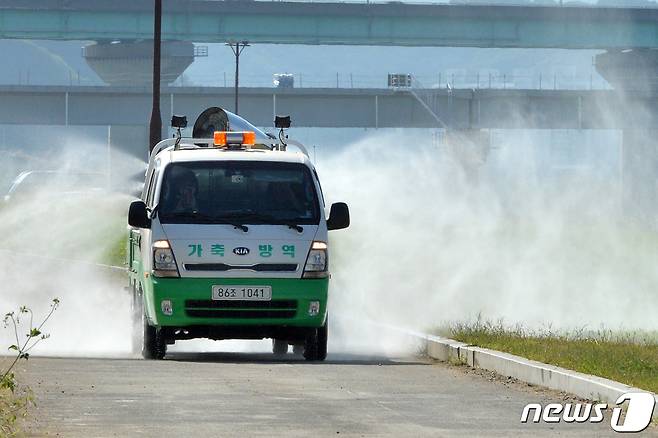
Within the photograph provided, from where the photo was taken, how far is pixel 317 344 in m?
18.0

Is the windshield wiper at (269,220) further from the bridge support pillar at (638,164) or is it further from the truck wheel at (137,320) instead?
the bridge support pillar at (638,164)

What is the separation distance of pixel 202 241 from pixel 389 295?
31.8 ft

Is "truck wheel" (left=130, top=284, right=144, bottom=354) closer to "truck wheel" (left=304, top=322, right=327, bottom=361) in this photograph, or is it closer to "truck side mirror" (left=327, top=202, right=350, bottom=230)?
"truck wheel" (left=304, top=322, right=327, bottom=361)

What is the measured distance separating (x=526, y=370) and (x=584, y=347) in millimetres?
1722

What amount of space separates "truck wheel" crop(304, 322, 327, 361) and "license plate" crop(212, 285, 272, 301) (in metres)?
0.85

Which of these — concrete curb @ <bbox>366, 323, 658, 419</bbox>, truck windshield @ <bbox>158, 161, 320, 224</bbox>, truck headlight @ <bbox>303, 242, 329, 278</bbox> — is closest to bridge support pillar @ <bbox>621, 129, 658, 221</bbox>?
concrete curb @ <bbox>366, 323, 658, 419</bbox>

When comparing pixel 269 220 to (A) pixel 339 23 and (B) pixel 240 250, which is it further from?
(A) pixel 339 23

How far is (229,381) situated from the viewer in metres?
14.9

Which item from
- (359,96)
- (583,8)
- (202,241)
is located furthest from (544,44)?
(202,241)

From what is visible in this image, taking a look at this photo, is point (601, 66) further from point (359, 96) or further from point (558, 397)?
point (558, 397)

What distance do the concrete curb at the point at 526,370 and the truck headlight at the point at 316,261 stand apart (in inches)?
64.7

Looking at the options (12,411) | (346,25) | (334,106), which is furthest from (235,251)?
(346,25)

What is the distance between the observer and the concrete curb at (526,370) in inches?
516

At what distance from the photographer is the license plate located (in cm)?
1734
